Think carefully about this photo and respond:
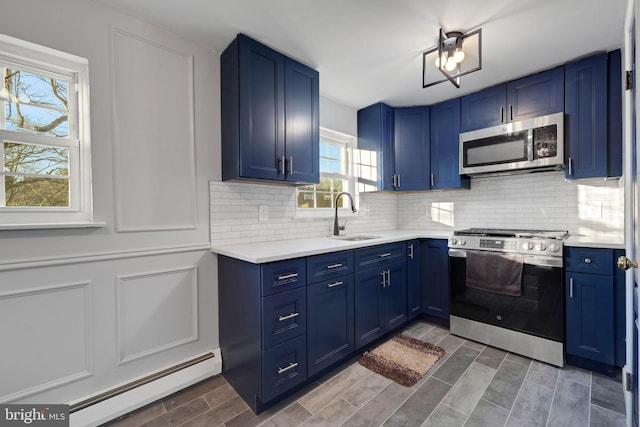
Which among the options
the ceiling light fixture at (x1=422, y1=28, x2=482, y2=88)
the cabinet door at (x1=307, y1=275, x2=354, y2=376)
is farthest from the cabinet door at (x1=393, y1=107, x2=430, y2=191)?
the cabinet door at (x1=307, y1=275, x2=354, y2=376)

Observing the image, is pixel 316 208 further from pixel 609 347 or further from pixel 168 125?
pixel 609 347

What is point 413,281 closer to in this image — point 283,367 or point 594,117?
point 283,367

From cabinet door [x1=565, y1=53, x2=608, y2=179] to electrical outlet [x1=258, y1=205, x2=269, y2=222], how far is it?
2.63m

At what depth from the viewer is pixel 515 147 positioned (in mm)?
2561

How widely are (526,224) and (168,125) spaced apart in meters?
3.36

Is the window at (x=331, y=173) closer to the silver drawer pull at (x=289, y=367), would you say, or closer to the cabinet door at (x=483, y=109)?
the cabinet door at (x=483, y=109)

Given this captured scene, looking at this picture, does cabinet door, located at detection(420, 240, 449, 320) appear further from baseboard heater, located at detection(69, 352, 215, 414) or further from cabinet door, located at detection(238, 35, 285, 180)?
baseboard heater, located at detection(69, 352, 215, 414)

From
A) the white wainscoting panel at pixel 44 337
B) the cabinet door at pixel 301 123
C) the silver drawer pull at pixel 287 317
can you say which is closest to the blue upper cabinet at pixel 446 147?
the cabinet door at pixel 301 123

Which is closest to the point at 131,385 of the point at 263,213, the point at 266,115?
the point at 263,213

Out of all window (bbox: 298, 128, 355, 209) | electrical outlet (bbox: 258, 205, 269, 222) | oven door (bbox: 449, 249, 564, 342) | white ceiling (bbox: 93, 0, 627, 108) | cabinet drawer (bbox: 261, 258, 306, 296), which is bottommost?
oven door (bbox: 449, 249, 564, 342)

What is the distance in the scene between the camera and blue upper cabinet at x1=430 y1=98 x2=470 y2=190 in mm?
2996

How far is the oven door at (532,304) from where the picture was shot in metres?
2.12

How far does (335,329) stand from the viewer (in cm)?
203

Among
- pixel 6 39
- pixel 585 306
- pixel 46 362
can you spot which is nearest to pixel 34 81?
pixel 6 39
